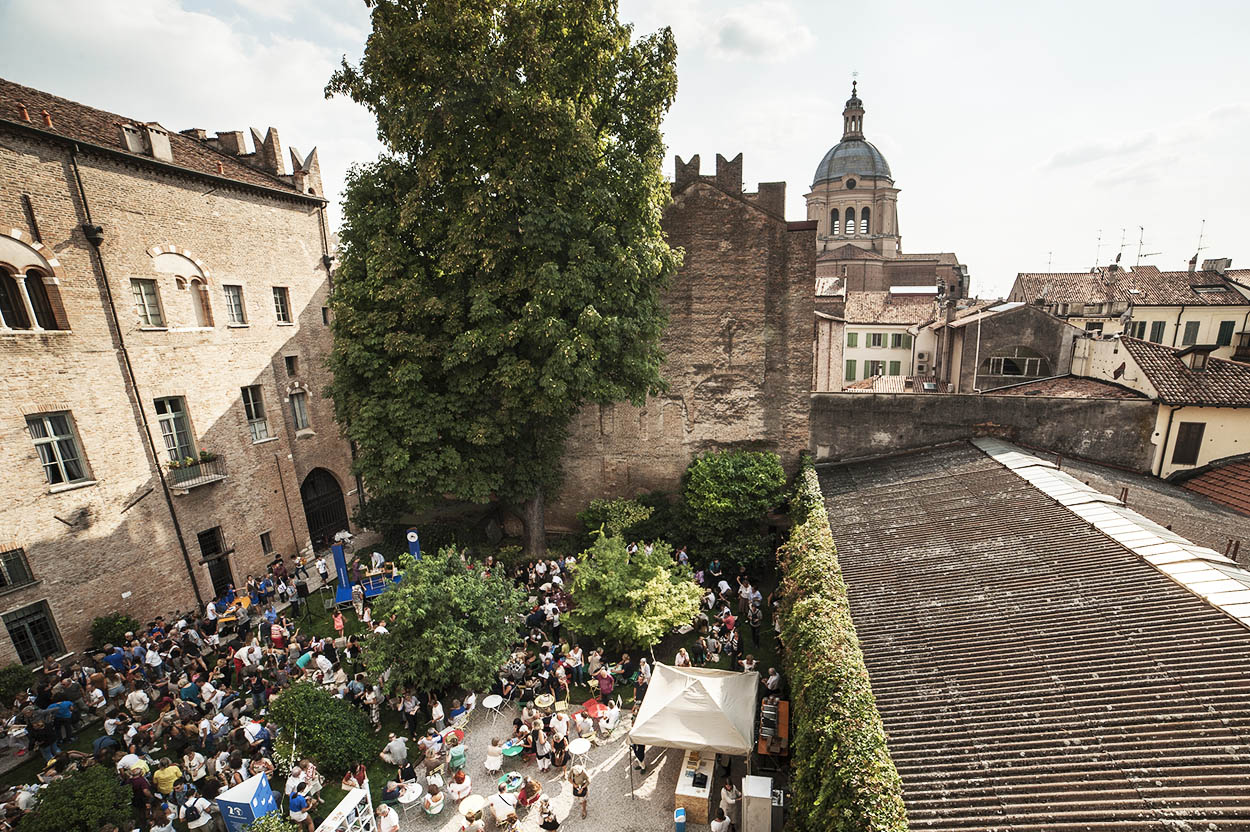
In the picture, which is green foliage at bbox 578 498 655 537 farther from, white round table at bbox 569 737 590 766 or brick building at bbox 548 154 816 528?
white round table at bbox 569 737 590 766

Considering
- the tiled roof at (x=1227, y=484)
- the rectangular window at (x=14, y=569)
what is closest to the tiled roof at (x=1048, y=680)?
the tiled roof at (x=1227, y=484)

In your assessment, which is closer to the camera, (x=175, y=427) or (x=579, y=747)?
(x=579, y=747)

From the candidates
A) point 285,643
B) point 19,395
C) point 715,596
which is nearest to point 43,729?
point 285,643

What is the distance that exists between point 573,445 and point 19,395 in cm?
1547

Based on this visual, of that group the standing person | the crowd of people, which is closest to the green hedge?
the crowd of people

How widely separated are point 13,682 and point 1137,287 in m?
54.3

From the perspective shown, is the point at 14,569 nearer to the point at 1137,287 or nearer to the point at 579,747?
the point at 579,747

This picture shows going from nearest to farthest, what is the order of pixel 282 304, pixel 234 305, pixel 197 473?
pixel 197 473, pixel 234 305, pixel 282 304

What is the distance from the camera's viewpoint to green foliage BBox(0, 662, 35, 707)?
13258 millimetres

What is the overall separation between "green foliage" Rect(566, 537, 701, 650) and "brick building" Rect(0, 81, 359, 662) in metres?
12.9

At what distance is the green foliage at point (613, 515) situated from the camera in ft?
67.1

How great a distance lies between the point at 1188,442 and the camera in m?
17.0

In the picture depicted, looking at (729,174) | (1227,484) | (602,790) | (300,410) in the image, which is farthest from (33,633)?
(1227,484)

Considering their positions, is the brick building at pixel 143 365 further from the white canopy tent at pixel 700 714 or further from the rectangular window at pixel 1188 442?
the rectangular window at pixel 1188 442
